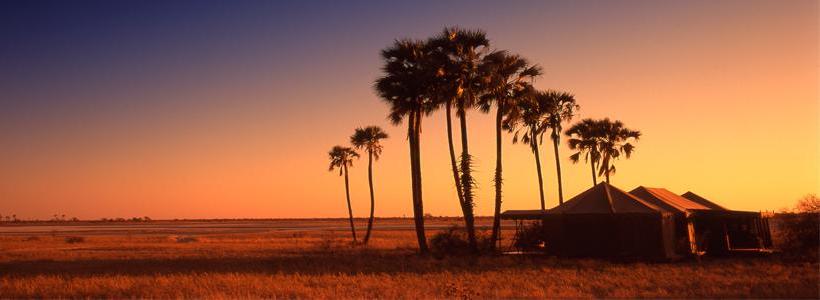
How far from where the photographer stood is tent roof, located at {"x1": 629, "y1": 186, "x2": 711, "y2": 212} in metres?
30.1

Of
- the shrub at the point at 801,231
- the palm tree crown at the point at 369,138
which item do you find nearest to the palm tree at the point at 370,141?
the palm tree crown at the point at 369,138

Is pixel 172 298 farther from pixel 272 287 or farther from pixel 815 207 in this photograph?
pixel 815 207

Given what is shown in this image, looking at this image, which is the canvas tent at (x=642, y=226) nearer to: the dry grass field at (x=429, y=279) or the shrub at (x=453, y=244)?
the dry grass field at (x=429, y=279)

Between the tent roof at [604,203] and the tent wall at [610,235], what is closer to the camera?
the tent wall at [610,235]

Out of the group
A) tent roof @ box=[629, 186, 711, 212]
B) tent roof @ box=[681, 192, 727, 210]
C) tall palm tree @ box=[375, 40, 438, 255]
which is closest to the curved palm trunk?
tall palm tree @ box=[375, 40, 438, 255]

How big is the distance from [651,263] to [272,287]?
16.6 metres

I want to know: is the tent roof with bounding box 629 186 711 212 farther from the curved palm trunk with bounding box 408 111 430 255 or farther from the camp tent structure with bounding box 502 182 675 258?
the curved palm trunk with bounding box 408 111 430 255

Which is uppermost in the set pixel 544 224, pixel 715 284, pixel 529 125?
pixel 529 125

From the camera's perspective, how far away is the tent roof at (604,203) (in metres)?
28.9

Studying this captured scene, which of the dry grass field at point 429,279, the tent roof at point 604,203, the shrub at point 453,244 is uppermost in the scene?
the tent roof at point 604,203

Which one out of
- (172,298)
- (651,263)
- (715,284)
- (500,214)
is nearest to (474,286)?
(715,284)

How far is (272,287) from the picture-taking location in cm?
1931

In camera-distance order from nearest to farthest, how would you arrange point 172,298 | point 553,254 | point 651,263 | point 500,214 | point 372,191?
point 172,298, point 651,263, point 553,254, point 500,214, point 372,191

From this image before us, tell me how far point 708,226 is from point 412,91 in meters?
17.0
